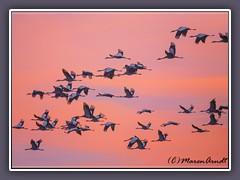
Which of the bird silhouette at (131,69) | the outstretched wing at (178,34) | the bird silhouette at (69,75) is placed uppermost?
the outstretched wing at (178,34)

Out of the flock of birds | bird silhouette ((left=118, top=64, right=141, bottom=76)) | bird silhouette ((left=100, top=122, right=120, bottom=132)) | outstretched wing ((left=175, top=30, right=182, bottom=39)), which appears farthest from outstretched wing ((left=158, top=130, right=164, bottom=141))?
outstretched wing ((left=175, top=30, right=182, bottom=39))

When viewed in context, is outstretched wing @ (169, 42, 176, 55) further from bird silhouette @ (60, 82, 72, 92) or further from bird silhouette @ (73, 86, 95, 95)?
bird silhouette @ (60, 82, 72, 92)

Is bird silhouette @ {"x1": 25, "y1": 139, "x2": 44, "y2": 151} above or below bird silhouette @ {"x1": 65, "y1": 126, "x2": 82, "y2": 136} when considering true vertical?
below

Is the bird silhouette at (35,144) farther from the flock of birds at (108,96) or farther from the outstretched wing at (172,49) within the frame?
the outstretched wing at (172,49)

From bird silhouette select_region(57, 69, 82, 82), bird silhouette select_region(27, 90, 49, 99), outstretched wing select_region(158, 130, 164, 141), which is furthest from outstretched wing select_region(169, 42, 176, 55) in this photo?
bird silhouette select_region(27, 90, 49, 99)

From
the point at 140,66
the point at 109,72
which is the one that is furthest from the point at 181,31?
the point at 109,72

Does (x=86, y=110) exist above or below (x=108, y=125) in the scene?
above

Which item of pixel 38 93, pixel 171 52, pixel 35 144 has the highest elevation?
pixel 171 52

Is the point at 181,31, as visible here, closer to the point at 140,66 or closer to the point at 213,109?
the point at 140,66

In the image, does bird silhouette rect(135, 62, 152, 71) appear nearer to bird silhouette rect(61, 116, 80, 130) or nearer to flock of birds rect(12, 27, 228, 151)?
flock of birds rect(12, 27, 228, 151)

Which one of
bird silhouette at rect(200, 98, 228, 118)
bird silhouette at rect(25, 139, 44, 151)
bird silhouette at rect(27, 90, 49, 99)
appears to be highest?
bird silhouette at rect(27, 90, 49, 99)

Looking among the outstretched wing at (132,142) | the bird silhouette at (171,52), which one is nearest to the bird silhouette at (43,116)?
the outstretched wing at (132,142)
